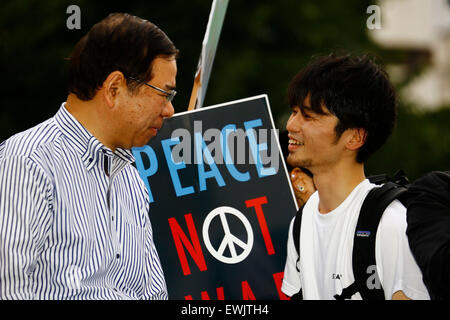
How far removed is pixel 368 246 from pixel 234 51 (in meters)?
9.45

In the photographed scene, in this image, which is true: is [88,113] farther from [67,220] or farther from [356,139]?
[356,139]

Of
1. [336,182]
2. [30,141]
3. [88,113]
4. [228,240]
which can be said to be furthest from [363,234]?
[30,141]

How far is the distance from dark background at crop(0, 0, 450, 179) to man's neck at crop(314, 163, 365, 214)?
617 centimetres

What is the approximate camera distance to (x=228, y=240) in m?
3.68

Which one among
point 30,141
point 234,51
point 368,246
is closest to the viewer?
point 30,141

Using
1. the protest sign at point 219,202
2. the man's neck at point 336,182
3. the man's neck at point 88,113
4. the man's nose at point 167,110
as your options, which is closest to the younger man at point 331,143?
the man's neck at point 336,182

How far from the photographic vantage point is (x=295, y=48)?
1271 centimetres

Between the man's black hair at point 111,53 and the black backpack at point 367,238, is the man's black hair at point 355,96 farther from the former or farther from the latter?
the man's black hair at point 111,53

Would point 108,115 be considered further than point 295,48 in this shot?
No

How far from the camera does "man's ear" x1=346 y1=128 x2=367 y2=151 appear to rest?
3309mm

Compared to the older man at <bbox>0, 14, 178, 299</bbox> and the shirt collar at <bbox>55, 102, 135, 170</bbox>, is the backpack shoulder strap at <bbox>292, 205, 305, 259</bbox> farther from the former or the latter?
the shirt collar at <bbox>55, 102, 135, 170</bbox>

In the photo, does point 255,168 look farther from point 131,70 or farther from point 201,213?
point 131,70
